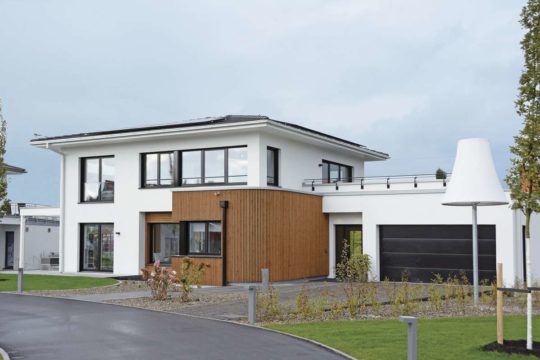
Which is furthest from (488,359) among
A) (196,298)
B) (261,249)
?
(261,249)

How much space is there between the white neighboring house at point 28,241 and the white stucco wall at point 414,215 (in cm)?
1806

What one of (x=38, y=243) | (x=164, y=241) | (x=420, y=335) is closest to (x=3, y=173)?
(x=164, y=241)

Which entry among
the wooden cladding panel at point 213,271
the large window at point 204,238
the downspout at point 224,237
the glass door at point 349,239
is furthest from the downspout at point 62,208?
the glass door at point 349,239

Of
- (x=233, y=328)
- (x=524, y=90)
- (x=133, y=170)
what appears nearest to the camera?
(x=524, y=90)

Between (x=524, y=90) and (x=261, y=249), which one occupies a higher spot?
(x=524, y=90)

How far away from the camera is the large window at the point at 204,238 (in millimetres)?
24234

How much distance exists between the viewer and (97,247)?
29.6m

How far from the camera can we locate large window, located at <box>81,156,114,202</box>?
29281mm

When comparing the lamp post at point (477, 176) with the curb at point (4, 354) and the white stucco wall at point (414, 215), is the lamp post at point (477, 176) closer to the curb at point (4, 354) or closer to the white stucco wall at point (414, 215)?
the white stucco wall at point (414, 215)

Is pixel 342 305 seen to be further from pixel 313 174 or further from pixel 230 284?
pixel 313 174

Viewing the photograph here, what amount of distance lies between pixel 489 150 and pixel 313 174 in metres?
13.7

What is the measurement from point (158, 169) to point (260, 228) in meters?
6.52

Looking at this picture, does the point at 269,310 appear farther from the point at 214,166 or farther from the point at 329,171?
the point at 329,171

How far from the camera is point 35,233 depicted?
38562 mm
